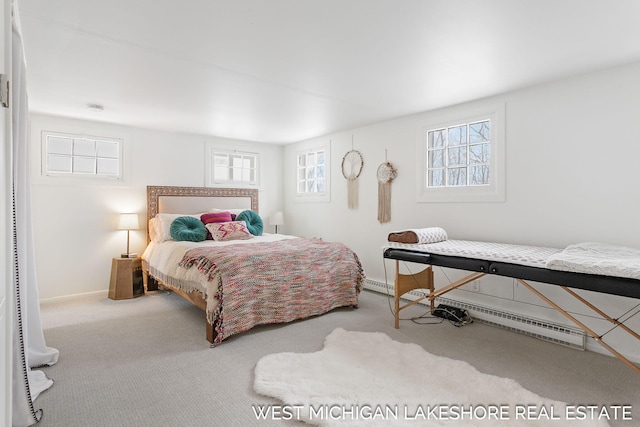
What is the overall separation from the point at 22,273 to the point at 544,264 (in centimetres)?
313

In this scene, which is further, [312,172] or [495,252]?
[312,172]

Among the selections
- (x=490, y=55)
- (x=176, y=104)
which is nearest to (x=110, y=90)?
(x=176, y=104)

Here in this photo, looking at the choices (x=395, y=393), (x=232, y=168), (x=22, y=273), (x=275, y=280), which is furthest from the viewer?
(x=232, y=168)

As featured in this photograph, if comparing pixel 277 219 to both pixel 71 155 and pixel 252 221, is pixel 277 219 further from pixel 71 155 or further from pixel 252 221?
pixel 71 155

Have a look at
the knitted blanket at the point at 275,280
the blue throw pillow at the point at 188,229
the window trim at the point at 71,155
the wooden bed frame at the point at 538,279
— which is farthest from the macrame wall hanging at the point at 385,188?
the window trim at the point at 71,155

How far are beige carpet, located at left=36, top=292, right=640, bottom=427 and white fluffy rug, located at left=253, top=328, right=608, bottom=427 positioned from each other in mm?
111

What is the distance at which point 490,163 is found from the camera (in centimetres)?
345

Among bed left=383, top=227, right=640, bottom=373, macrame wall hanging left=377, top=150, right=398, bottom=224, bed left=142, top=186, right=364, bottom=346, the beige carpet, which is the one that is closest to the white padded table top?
bed left=383, top=227, right=640, bottom=373

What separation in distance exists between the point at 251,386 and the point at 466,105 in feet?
10.8

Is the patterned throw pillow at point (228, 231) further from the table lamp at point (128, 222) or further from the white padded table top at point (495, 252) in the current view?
the white padded table top at point (495, 252)

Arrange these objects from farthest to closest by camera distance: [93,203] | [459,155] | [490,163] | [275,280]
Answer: [93,203] → [459,155] → [490,163] → [275,280]

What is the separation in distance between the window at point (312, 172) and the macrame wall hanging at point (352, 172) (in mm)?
481

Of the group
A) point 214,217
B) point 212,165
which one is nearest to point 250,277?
point 214,217

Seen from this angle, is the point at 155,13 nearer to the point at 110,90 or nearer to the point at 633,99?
the point at 110,90
